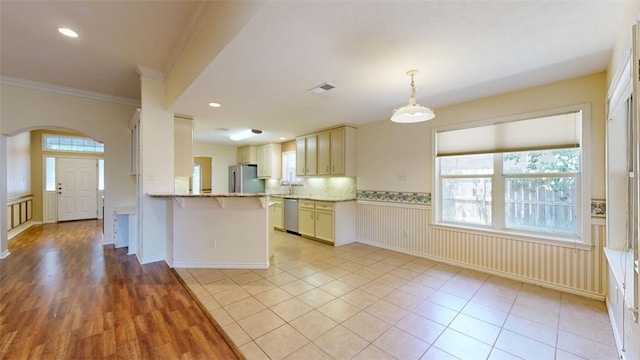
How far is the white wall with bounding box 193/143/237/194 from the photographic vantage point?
7.80 meters

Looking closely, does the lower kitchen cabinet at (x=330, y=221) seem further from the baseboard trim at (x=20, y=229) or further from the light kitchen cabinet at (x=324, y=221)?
the baseboard trim at (x=20, y=229)

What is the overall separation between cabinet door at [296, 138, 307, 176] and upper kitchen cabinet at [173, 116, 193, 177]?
2.43 meters

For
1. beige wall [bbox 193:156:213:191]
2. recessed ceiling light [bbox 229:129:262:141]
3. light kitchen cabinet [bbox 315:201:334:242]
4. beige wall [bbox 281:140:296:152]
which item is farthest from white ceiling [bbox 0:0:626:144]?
beige wall [bbox 193:156:213:191]

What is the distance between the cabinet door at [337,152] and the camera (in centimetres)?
510

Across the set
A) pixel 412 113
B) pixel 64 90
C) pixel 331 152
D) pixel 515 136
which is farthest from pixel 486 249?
pixel 64 90

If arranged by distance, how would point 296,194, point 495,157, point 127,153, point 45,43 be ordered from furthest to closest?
point 296,194, point 127,153, point 495,157, point 45,43

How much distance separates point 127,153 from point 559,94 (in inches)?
266

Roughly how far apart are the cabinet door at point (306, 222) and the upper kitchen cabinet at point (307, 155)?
86 centimetres

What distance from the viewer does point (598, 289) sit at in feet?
8.84

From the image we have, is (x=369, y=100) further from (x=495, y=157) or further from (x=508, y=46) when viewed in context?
(x=495, y=157)

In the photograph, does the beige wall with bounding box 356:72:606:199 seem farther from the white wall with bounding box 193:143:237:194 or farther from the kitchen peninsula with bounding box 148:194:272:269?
the white wall with bounding box 193:143:237:194

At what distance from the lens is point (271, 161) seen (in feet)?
23.4

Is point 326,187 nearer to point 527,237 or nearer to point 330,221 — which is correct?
point 330,221

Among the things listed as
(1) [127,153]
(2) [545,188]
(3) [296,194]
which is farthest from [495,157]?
(1) [127,153]
